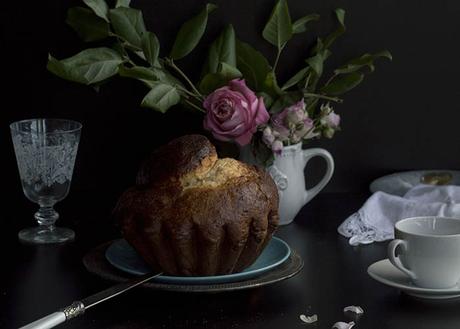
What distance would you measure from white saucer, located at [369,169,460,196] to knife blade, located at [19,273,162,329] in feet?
2.12

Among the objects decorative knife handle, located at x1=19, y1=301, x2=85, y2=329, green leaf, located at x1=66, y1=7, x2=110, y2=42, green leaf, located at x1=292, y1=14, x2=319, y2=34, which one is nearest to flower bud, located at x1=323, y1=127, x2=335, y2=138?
green leaf, located at x1=292, y1=14, x2=319, y2=34

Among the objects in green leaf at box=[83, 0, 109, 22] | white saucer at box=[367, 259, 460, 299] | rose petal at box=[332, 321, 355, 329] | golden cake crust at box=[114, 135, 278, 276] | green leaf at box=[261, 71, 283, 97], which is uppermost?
green leaf at box=[83, 0, 109, 22]

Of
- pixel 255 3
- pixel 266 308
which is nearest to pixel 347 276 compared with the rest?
pixel 266 308

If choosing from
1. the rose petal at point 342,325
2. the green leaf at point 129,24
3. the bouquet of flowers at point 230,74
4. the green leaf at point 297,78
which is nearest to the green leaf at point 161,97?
the bouquet of flowers at point 230,74

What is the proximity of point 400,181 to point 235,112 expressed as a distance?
1.27 ft

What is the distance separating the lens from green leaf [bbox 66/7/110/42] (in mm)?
2062

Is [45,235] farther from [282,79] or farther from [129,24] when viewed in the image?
[282,79]

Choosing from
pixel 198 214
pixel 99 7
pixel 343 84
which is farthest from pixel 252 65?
pixel 198 214

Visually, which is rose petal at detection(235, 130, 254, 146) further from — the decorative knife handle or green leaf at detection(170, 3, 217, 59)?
the decorative knife handle

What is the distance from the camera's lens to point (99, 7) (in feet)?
6.70

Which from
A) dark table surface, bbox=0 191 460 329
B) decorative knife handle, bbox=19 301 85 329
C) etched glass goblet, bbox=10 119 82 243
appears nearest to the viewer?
decorative knife handle, bbox=19 301 85 329

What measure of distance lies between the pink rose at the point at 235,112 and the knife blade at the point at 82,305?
375mm

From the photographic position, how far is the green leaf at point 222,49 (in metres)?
2.10

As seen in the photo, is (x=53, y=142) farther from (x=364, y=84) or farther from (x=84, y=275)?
(x=364, y=84)
